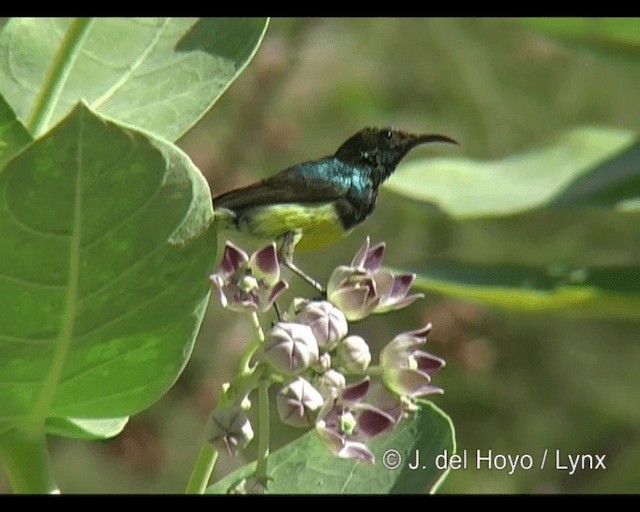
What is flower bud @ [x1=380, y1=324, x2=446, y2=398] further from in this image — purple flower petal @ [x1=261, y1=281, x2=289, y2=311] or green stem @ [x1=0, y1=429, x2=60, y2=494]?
green stem @ [x1=0, y1=429, x2=60, y2=494]

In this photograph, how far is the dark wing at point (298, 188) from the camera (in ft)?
4.09

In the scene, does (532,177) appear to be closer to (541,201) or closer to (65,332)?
(541,201)

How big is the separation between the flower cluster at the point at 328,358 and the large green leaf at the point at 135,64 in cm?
25

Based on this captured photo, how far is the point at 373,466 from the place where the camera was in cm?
140

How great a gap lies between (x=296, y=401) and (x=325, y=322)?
8 centimetres

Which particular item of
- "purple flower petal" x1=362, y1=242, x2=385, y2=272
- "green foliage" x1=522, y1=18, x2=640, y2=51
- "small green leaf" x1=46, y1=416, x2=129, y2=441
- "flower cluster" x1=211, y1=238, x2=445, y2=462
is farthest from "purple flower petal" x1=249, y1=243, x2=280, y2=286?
"green foliage" x1=522, y1=18, x2=640, y2=51

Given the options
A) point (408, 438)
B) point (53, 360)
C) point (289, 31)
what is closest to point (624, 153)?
point (408, 438)

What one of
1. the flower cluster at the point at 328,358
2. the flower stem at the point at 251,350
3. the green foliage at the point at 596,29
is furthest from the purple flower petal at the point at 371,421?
the green foliage at the point at 596,29

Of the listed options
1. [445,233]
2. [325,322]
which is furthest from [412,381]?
[445,233]

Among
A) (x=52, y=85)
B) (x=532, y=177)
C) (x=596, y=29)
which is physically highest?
(x=52, y=85)

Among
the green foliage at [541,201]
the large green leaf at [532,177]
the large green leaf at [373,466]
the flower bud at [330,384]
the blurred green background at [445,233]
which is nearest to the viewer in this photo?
the flower bud at [330,384]

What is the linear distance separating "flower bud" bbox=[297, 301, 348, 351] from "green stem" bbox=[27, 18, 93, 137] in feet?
1.10

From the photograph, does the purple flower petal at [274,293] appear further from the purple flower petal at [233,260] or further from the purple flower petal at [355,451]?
the purple flower petal at [355,451]

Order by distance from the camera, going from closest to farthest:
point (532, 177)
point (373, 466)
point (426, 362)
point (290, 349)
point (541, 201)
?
1. point (290, 349)
2. point (426, 362)
3. point (373, 466)
4. point (541, 201)
5. point (532, 177)
